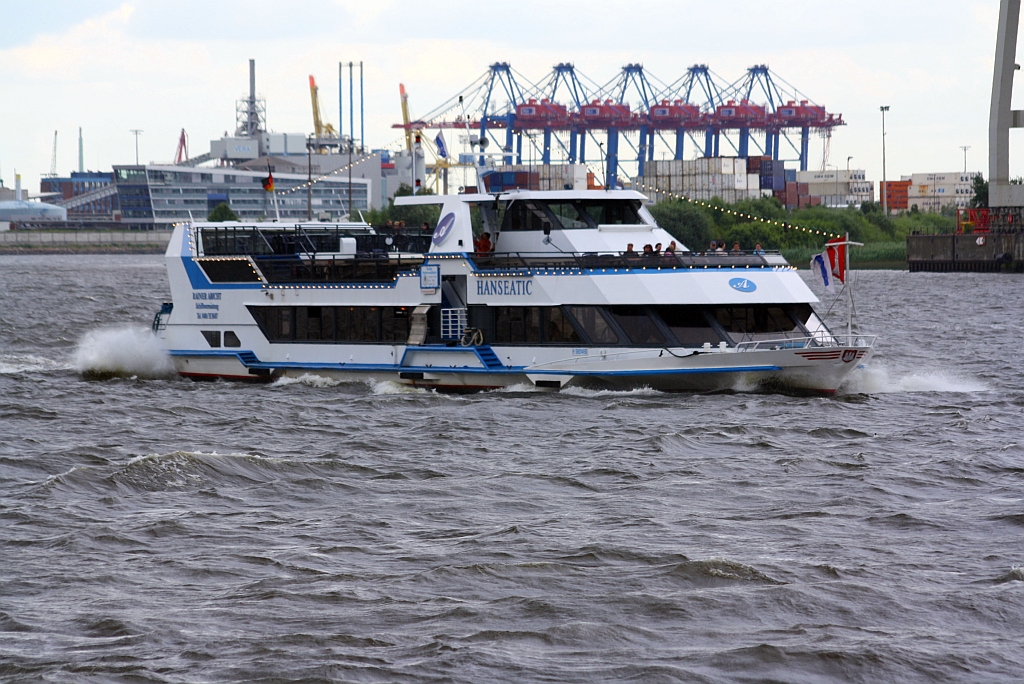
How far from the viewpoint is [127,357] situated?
3138 centimetres

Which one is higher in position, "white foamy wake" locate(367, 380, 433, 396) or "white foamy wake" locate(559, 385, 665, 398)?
"white foamy wake" locate(559, 385, 665, 398)

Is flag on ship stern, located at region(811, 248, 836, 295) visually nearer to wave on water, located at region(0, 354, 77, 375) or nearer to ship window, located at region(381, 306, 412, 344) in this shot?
ship window, located at region(381, 306, 412, 344)

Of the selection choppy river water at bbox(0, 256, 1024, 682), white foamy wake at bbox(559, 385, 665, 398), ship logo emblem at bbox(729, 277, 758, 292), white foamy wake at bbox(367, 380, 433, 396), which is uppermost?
ship logo emblem at bbox(729, 277, 758, 292)

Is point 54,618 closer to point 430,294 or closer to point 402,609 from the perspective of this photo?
point 402,609

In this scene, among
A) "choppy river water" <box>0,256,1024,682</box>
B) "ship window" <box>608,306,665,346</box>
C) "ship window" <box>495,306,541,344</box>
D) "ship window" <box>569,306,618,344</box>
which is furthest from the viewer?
"ship window" <box>495,306,541,344</box>

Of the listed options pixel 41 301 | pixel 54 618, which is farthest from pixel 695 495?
pixel 41 301

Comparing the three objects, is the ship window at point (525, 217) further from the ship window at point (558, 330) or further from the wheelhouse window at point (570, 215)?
the ship window at point (558, 330)

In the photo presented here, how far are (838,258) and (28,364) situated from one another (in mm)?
22691

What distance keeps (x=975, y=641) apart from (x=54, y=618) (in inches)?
338

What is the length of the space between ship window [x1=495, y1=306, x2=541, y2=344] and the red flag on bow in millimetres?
5737

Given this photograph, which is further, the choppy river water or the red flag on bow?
the red flag on bow

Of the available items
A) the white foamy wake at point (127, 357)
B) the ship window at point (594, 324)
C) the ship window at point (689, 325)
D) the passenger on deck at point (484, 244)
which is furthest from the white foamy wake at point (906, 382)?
the white foamy wake at point (127, 357)

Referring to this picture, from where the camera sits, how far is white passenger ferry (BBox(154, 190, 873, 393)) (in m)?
24.4

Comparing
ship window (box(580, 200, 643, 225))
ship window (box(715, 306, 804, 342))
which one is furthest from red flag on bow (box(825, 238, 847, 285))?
ship window (box(580, 200, 643, 225))
